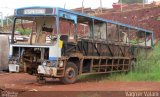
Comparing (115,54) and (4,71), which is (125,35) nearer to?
(115,54)

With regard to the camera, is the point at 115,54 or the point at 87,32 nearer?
the point at 87,32

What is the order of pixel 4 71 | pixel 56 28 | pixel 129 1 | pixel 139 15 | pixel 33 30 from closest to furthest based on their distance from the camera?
1. pixel 56 28
2. pixel 33 30
3. pixel 4 71
4. pixel 139 15
5. pixel 129 1

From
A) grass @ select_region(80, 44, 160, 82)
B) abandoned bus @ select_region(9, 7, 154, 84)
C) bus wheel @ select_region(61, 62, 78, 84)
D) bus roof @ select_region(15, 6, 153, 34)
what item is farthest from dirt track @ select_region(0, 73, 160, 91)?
bus roof @ select_region(15, 6, 153, 34)

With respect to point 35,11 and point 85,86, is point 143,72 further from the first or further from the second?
point 35,11

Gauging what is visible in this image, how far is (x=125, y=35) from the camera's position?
67.2 feet

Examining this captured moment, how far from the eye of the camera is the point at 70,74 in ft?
53.1

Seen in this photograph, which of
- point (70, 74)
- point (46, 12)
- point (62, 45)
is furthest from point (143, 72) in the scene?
point (46, 12)

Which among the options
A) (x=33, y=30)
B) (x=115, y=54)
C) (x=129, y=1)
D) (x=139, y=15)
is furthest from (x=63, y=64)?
(x=129, y=1)

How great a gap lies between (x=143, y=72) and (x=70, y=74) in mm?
5336

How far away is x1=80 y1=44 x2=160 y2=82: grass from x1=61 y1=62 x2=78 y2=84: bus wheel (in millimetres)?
2695

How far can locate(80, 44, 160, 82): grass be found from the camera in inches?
712

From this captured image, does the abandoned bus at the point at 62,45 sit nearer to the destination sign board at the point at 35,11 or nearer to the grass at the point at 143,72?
the destination sign board at the point at 35,11

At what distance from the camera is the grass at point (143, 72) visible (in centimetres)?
1808

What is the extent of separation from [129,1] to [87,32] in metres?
49.4
